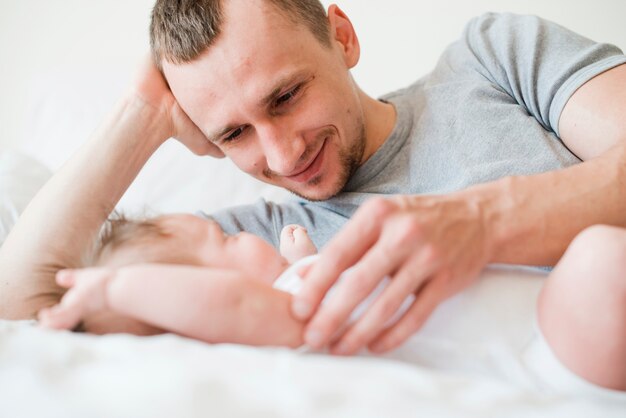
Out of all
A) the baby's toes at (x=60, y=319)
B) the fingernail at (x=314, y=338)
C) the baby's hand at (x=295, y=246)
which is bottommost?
the baby's hand at (x=295, y=246)

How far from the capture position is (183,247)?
0.76m

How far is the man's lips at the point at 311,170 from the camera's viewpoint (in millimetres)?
1203

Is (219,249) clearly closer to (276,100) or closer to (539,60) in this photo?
(276,100)

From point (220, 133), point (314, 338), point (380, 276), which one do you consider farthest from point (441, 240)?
point (220, 133)

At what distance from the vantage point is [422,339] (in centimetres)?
64

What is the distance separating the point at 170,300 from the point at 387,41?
5.44 ft

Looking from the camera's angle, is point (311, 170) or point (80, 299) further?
point (311, 170)

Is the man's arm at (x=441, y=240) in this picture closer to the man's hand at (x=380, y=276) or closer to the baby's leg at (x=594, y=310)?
the man's hand at (x=380, y=276)

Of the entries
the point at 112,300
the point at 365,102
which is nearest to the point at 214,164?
the point at 365,102

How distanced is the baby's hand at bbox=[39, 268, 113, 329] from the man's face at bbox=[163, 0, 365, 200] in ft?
1.81

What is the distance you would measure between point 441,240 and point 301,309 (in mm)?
192

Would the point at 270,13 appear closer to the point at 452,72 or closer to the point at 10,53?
Answer: the point at 452,72

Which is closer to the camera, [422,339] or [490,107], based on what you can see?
[422,339]

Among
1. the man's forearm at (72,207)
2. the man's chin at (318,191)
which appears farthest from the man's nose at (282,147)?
the man's forearm at (72,207)
